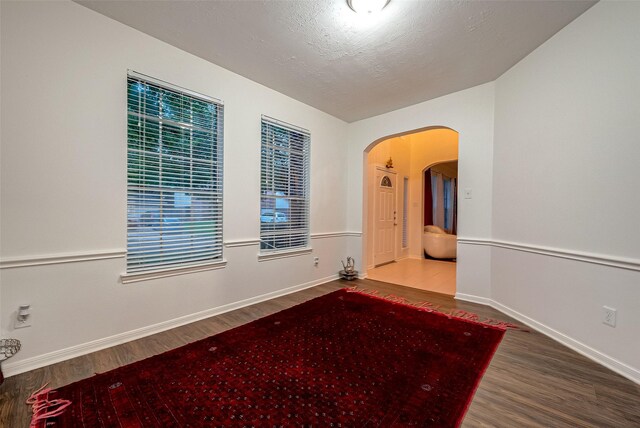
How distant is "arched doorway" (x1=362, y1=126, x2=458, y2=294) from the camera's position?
16.2 feet

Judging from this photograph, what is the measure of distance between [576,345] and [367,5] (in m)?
3.33

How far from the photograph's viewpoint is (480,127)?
341cm

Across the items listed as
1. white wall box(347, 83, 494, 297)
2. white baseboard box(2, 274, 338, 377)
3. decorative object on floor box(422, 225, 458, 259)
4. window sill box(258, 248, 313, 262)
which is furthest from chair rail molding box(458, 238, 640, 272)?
decorative object on floor box(422, 225, 458, 259)

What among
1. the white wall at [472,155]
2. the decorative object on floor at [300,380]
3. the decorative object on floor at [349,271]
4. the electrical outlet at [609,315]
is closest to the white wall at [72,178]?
the decorative object on floor at [300,380]

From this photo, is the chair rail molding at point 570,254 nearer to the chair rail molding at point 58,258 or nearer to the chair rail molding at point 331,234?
the chair rail molding at point 331,234

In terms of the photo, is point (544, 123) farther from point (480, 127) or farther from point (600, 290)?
point (600, 290)

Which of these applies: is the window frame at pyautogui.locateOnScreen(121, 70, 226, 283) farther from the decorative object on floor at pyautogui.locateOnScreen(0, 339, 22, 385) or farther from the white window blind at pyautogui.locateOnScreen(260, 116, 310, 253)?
the decorative object on floor at pyautogui.locateOnScreen(0, 339, 22, 385)

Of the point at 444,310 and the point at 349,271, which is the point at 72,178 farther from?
the point at 444,310

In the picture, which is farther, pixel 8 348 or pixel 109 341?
pixel 109 341

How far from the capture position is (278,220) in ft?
12.0

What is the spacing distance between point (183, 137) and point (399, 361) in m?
2.92

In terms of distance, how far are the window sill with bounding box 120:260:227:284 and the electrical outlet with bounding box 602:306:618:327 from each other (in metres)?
3.50

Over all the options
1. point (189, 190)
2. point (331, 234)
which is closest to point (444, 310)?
point (331, 234)

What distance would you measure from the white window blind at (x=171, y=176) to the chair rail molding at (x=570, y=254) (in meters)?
3.35
